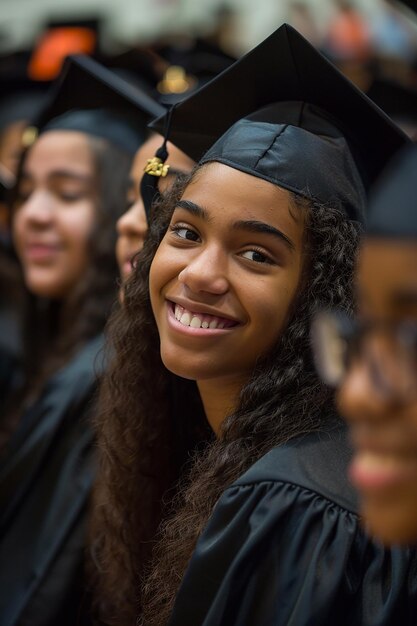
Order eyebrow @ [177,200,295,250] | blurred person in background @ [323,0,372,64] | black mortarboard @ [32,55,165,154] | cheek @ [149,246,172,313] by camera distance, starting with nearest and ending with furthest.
Result: eyebrow @ [177,200,295,250]
cheek @ [149,246,172,313]
black mortarboard @ [32,55,165,154]
blurred person in background @ [323,0,372,64]

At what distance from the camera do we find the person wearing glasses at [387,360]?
95 cm

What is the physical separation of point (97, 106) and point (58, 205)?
0.35 meters

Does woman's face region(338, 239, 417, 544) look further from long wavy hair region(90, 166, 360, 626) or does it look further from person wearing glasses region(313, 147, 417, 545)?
long wavy hair region(90, 166, 360, 626)

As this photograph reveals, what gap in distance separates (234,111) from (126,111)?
116cm

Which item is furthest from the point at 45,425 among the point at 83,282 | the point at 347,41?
the point at 347,41

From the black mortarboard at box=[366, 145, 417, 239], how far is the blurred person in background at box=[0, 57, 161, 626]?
163 centimetres

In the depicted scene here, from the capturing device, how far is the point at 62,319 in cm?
329

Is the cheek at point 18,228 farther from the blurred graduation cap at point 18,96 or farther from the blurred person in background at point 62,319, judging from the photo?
→ the blurred graduation cap at point 18,96

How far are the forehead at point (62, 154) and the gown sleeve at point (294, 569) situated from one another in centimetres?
181

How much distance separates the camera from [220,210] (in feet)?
5.38

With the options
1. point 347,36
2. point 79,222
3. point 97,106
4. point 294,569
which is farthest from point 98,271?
point 347,36

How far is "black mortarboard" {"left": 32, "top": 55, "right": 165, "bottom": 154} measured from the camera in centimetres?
279

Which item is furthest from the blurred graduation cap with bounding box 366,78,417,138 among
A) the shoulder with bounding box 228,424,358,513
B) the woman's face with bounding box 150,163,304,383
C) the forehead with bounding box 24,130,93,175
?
the shoulder with bounding box 228,424,358,513

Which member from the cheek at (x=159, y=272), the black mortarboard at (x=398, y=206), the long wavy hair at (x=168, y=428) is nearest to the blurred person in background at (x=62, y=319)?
the long wavy hair at (x=168, y=428)
